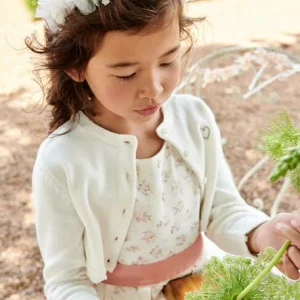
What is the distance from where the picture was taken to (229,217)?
1.13 m

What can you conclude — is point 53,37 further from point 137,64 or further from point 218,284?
point 218,284

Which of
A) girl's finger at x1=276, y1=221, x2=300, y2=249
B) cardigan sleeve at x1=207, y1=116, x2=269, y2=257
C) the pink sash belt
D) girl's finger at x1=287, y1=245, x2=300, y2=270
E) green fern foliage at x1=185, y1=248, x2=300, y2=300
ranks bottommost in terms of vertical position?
the pink sash belt

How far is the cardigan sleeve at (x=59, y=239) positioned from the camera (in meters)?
1.01

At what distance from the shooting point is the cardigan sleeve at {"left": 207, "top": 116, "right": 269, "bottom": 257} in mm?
1078

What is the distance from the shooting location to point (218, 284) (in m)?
0.63

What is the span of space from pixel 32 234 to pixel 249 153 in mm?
949

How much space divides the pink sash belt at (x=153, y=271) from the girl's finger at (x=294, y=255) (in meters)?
0.40

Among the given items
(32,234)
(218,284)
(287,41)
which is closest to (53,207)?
(218,284)

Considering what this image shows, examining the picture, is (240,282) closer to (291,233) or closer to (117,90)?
(291,233)

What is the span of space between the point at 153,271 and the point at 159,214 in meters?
0.11

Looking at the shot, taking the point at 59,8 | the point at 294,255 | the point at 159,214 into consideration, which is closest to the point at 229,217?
the point at 159,214

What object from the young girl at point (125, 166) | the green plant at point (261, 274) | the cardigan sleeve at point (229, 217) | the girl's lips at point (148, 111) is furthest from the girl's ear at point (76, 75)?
the green plant at point (261, 274)

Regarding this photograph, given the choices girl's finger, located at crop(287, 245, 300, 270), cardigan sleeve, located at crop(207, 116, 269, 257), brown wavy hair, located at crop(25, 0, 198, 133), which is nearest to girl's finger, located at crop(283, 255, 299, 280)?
girl's finger, located at crop(287, 245, 300, 270)

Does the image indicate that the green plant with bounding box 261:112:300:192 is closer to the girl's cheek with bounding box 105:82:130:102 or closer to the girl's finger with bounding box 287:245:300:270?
the girl's finger with bounding box 287:245:300:270
